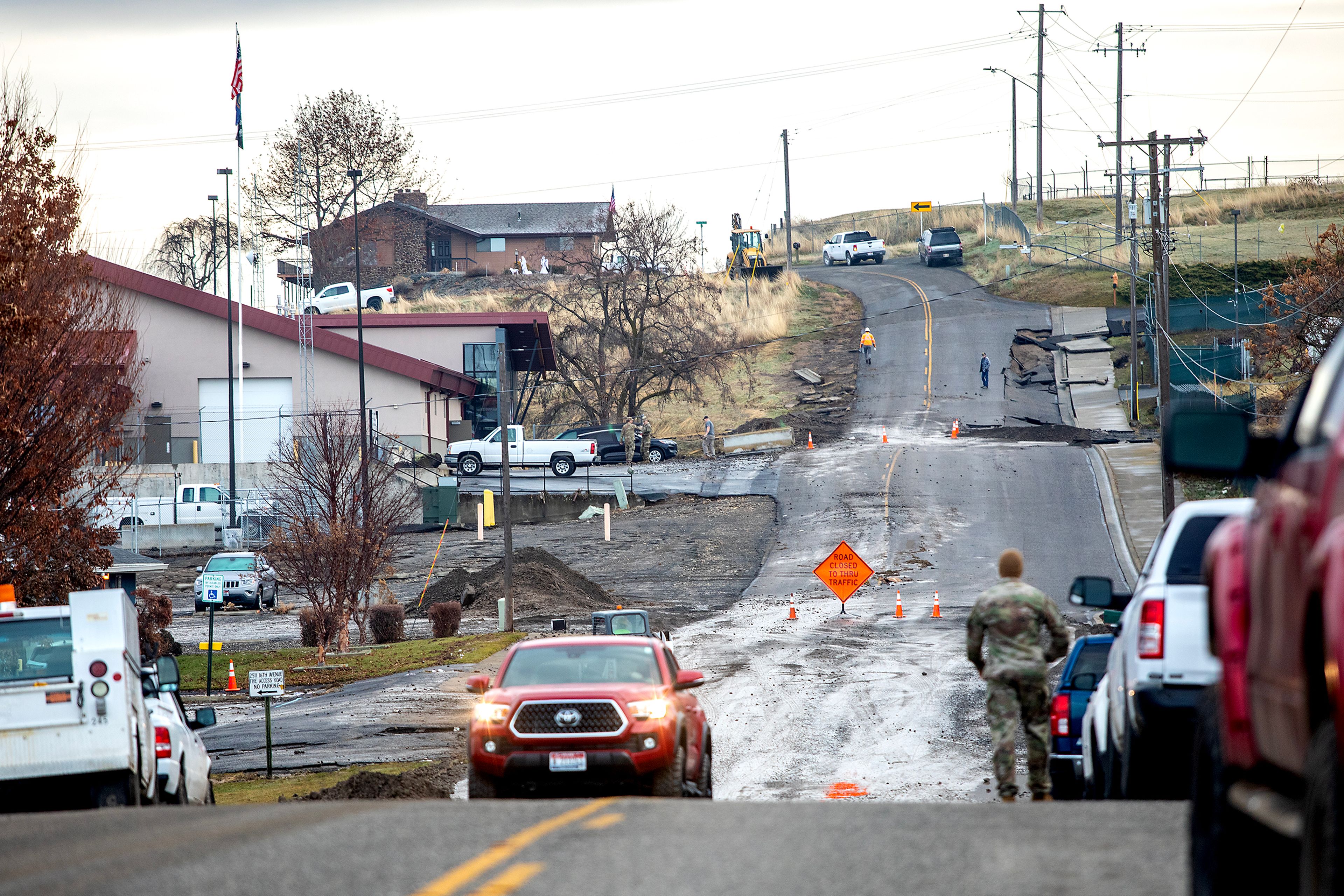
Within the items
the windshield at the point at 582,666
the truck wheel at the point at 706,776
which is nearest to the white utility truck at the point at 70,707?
the windshield at the point at 582,666

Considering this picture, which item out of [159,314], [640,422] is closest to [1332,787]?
[640,422]

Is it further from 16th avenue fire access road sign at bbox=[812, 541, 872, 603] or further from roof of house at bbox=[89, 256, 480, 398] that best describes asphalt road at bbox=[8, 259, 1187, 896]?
roof of house at bbox=[89, 256, 480, 398]

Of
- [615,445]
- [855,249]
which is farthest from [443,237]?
[615,445]

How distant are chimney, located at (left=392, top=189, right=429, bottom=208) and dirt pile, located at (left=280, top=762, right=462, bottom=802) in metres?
83.2

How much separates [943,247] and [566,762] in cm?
8121

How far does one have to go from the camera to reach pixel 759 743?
69.2 feet

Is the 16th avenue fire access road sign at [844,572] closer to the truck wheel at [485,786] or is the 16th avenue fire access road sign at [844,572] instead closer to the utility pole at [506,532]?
the utility pole at [506,532]

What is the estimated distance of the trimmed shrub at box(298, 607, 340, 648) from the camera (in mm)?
33531

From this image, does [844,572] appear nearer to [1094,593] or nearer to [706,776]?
[706,776]

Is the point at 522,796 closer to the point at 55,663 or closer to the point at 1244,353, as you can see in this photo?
the point at 55,663

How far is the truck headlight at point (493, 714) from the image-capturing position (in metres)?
Result: 12.3

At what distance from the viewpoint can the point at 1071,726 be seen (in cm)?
1474

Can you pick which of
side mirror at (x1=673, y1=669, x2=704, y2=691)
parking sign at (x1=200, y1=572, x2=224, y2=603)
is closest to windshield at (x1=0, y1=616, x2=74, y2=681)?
side mirror at (x1=673, y1=669, x2=704, y2=691)

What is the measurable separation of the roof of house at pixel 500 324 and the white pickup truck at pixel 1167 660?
186ft
